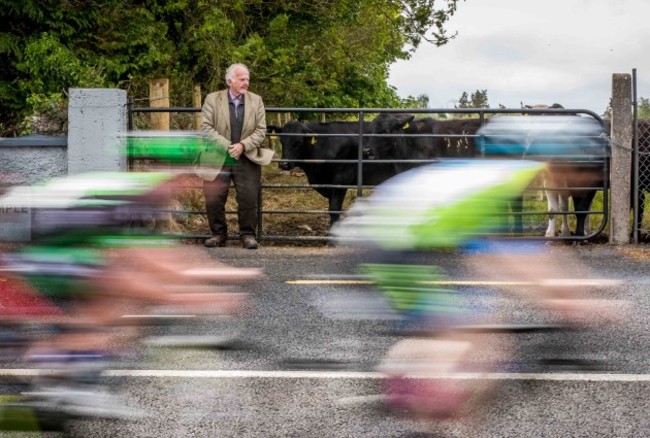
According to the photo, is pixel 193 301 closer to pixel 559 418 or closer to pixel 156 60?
pixel 559 418

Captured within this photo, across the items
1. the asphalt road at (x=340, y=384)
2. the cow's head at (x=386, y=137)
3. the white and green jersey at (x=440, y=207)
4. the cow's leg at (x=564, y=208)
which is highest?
the cow's head at (x=386, y=137)

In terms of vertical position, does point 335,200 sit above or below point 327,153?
below

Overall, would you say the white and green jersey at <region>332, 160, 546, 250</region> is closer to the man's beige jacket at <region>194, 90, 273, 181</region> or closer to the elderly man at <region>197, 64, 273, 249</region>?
the elderly man at <region>197, 64, 273, 249</region>

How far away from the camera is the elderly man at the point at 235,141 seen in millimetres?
11273

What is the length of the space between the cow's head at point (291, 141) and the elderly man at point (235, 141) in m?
2.04

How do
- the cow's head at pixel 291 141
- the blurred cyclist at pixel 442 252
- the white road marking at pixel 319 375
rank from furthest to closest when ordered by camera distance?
the cow's head at pixel 291 141 < the white road marking at pixel 319 375 < the blurred cyclist at pixel 442 252

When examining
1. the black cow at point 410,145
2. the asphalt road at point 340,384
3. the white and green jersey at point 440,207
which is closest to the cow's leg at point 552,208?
the black cow at point 410,145

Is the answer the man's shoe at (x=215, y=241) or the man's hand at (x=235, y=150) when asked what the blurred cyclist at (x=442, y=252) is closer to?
the man's hand at (x=235, y=150)

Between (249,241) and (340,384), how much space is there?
6321mm

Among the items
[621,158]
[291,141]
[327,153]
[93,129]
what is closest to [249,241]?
[93,129]

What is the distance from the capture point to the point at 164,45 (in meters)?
20.5

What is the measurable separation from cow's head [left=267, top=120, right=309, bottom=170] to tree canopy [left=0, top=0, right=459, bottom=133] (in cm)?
380

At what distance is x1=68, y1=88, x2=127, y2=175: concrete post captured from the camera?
40.1 feet

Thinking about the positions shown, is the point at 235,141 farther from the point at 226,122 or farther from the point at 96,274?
the point at 96,274
